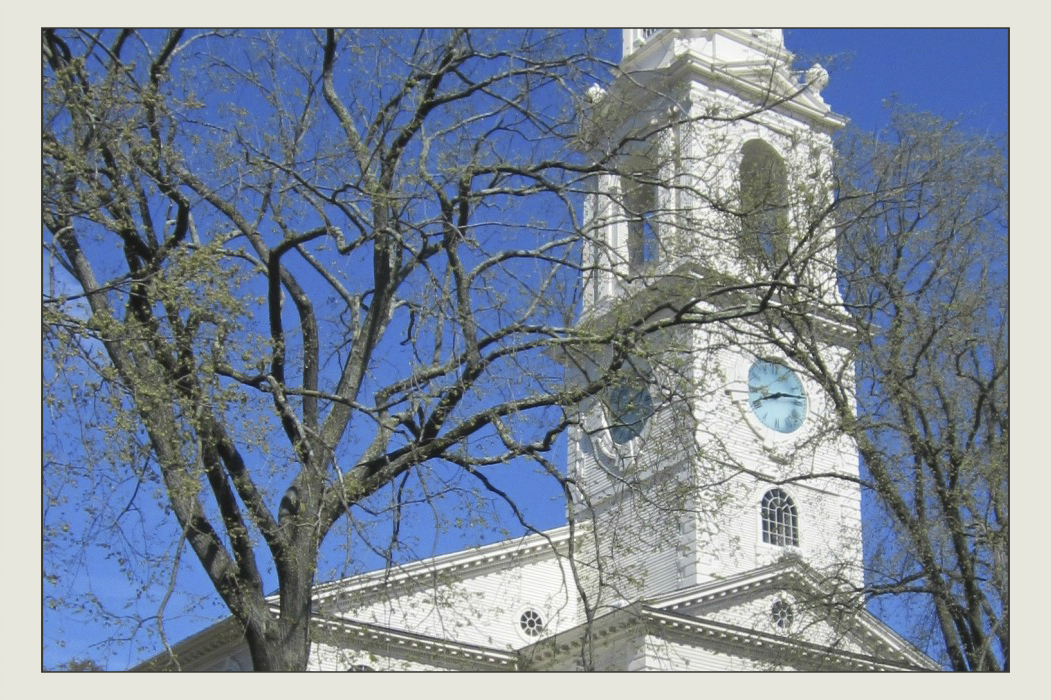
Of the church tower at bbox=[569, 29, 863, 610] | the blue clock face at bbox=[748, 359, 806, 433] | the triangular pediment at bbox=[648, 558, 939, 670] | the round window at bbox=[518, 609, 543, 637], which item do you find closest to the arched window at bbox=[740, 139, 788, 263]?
the church tower at bbox=[569, 29, 863, 610]

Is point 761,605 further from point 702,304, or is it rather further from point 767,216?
point 767,216

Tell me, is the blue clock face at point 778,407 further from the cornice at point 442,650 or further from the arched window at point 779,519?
the cornice at point 442,650

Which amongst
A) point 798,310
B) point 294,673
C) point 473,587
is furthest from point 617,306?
point 473,587

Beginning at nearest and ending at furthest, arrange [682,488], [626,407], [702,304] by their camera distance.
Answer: [626,407] → [682,488] → [702,304]

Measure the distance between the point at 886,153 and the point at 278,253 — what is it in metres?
10.7

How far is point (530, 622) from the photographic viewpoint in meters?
34.6

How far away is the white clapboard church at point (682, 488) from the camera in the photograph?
667 inches

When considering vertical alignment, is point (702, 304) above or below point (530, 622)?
above

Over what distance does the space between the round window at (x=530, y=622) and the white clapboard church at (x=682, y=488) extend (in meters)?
0.05

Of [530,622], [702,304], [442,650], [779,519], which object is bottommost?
[442,650]

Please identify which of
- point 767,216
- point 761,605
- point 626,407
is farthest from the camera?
point 761,605

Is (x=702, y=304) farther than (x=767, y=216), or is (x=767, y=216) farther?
(x=702, y=304)

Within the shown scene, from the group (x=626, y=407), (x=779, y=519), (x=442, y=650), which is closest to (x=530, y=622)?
(x=442, y=650)

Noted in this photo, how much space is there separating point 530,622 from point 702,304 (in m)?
10.9
